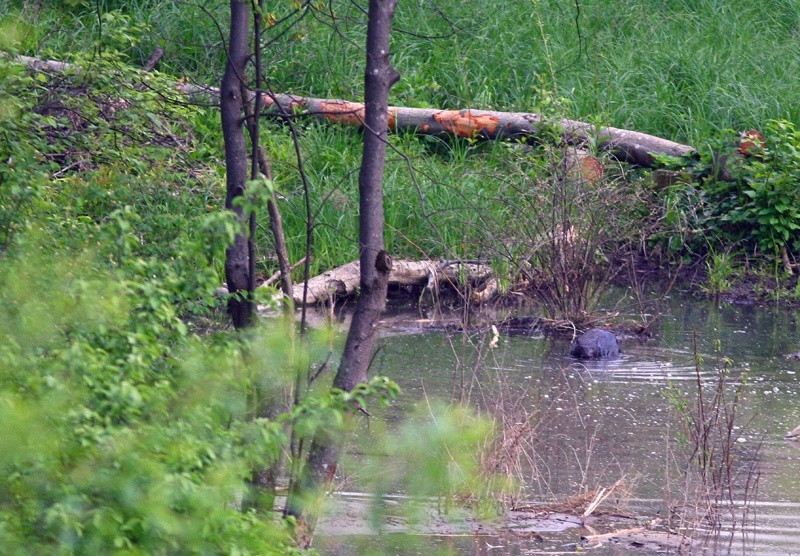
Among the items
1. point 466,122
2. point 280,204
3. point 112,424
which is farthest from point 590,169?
point 112,424

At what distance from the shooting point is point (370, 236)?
3.81 metres

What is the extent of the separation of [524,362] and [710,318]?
2.74 meters

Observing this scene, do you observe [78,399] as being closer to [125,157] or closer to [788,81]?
[125,157]

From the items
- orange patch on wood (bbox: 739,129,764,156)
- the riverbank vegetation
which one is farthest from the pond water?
orange patch on wood (bbox: 739,129,764,156)

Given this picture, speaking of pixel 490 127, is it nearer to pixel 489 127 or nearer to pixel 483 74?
pixel 489 127

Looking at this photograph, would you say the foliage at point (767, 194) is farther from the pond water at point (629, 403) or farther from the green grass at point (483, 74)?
the pond water at point (629, 403)

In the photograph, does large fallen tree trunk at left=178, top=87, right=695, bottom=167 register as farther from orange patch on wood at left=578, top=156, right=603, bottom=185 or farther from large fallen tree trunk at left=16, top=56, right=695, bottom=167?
orange patch on wood at left=578, top=156, right=603, bottom=185

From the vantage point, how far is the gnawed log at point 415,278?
9.02 meters

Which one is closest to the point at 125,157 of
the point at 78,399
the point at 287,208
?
the point at 78,399

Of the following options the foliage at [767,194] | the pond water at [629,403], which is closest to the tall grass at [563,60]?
the foliage at [767,194]

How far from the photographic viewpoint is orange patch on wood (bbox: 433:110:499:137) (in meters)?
11.8

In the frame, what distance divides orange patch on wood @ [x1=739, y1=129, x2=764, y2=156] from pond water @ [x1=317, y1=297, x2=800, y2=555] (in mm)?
1814

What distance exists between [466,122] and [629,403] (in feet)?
18.8

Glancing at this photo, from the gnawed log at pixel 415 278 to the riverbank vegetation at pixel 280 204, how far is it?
278 mm
